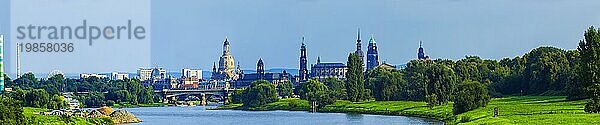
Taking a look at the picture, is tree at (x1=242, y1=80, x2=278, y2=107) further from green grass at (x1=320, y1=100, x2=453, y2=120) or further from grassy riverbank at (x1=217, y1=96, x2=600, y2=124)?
green grass at (x1=320, y1=100, x2=453, y2=120)

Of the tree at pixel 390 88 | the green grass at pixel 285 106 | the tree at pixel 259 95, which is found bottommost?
the green grass at pixel 285 106

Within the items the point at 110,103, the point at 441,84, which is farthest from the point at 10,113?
the point at 110,103

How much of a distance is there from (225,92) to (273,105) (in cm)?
5191

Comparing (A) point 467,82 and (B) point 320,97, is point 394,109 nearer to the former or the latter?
(A) point 467,82

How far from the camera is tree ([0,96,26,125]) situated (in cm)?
4730

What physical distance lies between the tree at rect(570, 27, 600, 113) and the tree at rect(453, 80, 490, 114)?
655 inches

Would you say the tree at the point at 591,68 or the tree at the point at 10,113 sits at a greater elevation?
the tree at the point at 591,68

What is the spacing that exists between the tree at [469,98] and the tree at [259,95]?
6279 cm

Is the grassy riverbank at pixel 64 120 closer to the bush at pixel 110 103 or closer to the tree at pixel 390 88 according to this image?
the tree at pixel 390 88

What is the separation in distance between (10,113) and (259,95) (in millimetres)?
91584

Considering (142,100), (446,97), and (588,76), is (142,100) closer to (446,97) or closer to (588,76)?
(446,97)

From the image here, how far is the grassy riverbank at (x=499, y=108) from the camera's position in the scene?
54.6 meters

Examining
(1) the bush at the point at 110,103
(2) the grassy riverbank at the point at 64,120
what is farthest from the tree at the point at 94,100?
(2) the grassy riverbank at the point at 64,120

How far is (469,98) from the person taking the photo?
76.0 metres
